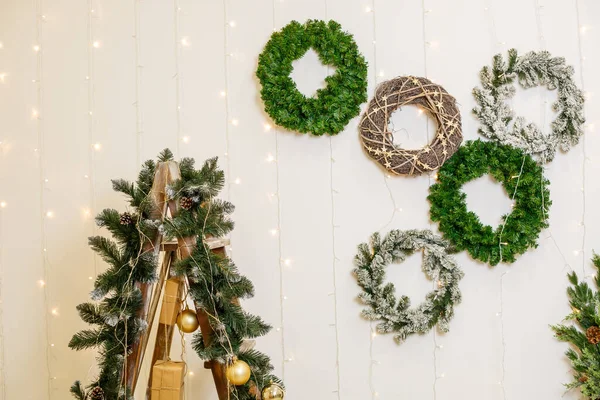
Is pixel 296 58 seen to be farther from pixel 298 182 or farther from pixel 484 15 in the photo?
pixel 484 15

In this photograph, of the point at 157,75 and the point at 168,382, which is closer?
the point at 168,382

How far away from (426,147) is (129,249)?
45.0 inches

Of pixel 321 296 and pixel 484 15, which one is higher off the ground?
pixel 484 15

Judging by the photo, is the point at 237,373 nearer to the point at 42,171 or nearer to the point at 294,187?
the point at 294,187

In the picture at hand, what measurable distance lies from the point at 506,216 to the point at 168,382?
1370 millimetres

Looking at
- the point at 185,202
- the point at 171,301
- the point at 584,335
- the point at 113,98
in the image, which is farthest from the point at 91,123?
the point at 584,335

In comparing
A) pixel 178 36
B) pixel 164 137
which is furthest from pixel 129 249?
pixel 178 36

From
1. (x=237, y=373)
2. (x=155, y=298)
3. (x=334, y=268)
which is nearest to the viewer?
(x=237, y=373)

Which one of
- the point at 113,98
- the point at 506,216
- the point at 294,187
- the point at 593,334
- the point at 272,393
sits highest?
the point at 113,98

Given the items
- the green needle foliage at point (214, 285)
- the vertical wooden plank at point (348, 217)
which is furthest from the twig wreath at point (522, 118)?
the green needle foliage at point (214, 285)

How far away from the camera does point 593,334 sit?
1847 millimetres

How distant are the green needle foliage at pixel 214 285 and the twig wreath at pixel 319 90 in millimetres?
559

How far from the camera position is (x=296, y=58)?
1.94 m

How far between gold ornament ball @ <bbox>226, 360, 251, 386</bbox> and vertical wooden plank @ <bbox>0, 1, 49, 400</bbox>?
3.40 feet
